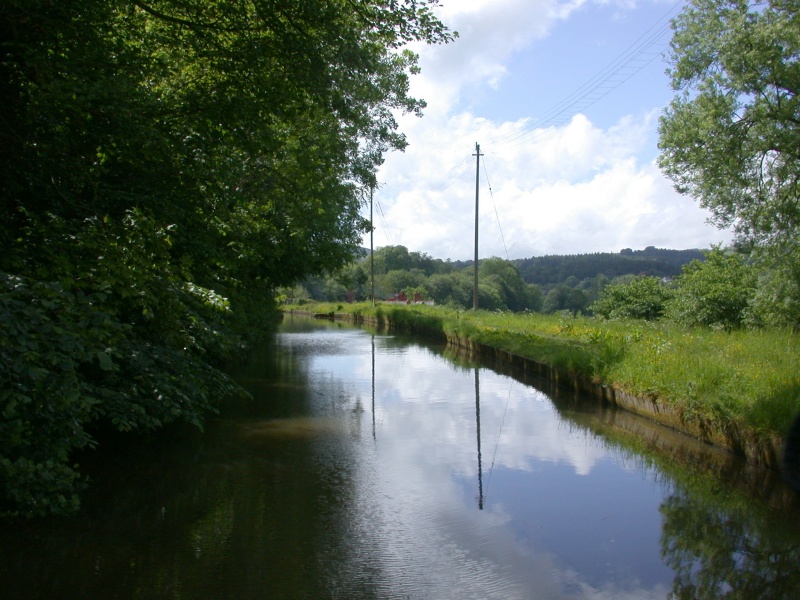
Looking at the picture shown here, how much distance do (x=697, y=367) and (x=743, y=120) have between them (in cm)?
798

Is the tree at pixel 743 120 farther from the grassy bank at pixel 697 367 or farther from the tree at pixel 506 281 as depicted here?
the tree at pixel 506 281

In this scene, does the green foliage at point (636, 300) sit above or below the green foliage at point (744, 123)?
below

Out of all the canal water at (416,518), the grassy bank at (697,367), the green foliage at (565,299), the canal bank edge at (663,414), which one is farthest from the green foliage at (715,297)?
the green foliage at (565,299)

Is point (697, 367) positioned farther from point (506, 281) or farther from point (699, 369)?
point (506, 281)

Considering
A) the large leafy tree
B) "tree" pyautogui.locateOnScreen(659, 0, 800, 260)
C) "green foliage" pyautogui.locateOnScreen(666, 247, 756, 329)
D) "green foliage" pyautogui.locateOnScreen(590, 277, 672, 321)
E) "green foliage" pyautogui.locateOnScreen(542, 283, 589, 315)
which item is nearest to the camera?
the large leafy tree

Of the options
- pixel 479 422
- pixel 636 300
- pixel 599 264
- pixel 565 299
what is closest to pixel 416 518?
pixel 479 422

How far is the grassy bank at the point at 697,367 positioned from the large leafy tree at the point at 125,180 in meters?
5.97

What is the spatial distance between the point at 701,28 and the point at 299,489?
46.6 ft

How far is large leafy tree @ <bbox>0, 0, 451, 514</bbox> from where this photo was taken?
514 centimetres

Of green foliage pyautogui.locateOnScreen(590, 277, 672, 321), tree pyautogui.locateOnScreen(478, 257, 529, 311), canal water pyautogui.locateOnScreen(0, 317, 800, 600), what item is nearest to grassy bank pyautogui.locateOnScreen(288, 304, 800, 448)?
canal water pyautogui.locateOnScreen(0, 317, 800, 600)

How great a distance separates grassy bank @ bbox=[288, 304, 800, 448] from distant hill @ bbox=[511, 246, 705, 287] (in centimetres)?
7905

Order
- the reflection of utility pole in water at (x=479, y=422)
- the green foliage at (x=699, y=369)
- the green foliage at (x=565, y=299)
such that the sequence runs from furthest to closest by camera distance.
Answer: the green foliage at (x=565, y=299) < the green foliage at (x=699, y=369) < the reflection of utility pole in water at (x=479, y=422)

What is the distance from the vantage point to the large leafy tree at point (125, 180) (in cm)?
514

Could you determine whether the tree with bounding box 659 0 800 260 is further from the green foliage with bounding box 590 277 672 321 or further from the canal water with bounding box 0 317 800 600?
the green foliage with bounding box 590 277 672 321
